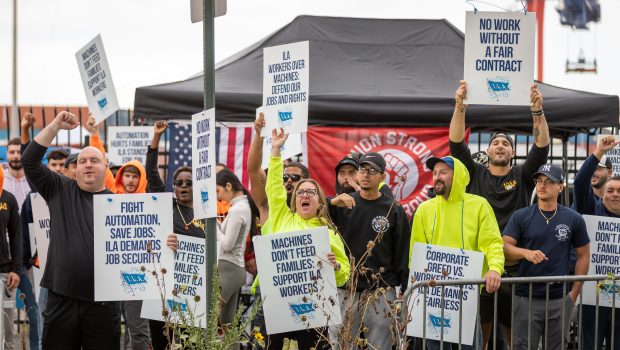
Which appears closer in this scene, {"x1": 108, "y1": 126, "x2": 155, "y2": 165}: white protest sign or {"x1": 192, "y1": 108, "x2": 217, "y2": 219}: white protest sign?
{"x1": 192, "y1": 108, "x2": 217, "y2": 219}: white protest sign

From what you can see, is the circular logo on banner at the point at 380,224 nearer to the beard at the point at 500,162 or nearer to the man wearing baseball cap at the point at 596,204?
the beard at the point at 500,162

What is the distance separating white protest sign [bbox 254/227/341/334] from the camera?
7926 mm

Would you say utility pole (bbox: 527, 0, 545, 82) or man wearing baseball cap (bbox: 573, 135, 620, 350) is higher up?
utility pole (bbox: 527, 0, 545, 82)

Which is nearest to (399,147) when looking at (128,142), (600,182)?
(600,182)

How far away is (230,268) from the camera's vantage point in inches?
383

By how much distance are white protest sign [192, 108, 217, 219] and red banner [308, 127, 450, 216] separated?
5.75 meters

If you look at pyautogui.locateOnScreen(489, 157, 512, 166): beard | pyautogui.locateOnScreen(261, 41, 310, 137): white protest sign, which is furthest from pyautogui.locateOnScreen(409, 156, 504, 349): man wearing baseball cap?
pyautogui.locateOnScreen(261, 41, 310, 137): white protest sign

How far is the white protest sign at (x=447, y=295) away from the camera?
7.99 m

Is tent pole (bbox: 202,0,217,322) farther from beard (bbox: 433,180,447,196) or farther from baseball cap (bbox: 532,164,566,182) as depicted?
baseball cap (bbox: 532,164,566,182)

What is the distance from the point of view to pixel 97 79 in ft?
35.2

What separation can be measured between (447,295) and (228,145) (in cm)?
580

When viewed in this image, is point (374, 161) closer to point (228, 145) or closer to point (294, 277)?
point (294, 277)

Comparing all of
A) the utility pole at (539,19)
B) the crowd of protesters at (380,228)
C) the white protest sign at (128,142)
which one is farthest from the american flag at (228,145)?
the utility pole at (539,19)

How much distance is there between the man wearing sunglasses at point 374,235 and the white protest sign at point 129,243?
4.49 feet
